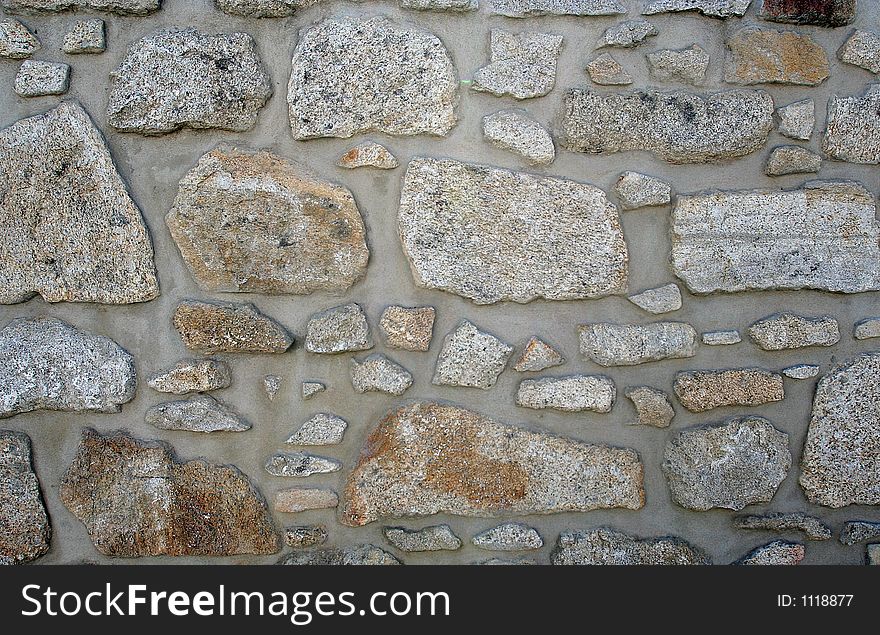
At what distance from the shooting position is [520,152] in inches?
68.1

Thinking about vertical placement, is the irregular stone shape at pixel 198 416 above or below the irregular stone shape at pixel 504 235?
below

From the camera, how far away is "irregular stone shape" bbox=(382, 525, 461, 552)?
176 cm

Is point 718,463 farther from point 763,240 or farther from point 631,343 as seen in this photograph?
point 763,240

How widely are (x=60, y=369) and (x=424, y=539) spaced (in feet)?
3.08

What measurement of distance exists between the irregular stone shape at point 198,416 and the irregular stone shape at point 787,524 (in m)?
1.20

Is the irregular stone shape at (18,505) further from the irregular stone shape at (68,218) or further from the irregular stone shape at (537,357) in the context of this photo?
the irregular stone shape at (537,357)

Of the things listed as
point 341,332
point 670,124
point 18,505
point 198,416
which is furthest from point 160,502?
point 670,124

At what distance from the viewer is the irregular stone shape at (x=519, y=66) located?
172 cm

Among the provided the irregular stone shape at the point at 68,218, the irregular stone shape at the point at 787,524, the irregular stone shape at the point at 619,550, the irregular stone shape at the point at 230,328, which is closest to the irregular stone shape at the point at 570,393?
the irregular stone shape at the point at 619,550

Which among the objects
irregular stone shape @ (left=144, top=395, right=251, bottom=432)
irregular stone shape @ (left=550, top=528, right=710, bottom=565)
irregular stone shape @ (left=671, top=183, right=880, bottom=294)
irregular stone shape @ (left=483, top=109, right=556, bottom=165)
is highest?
irregular stone shape @ (left=483, top=109, right=556, bottom=165)

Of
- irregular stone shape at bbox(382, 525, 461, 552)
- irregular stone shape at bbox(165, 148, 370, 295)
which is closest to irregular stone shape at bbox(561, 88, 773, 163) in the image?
irregular stone shape at bbox(165, 148, 370, 295)

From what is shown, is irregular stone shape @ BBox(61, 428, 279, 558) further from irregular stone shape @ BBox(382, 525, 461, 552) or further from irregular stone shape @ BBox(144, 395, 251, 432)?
irregular stone shape @ BBox(382, 525, 461, 552)

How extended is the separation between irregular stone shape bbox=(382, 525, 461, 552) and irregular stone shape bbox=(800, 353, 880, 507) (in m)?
0.85

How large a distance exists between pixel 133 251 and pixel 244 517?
2.21 ft
